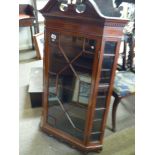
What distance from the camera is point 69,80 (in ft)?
5.30

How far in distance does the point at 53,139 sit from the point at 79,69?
69 centimetres

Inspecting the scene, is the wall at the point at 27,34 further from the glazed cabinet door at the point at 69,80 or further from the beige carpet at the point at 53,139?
the glazed cabinet door at the point at 69,80

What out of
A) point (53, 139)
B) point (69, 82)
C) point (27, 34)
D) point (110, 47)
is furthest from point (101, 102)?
point (27, 34)

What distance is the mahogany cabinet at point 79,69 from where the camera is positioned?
4.29 feet

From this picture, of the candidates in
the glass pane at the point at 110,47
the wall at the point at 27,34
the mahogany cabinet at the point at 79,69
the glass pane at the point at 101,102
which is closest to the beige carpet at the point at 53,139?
the mahogany cabinet at the point at 79,69

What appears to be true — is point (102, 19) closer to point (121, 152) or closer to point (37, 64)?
point (121, 152)

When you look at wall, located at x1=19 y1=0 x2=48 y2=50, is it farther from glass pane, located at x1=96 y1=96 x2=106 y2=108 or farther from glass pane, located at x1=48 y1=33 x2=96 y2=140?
glass pane, located at x1=96 y1=96 x2=106 y2=108

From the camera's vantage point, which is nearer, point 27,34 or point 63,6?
point 63,6

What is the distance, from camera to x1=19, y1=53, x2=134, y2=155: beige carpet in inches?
66.7

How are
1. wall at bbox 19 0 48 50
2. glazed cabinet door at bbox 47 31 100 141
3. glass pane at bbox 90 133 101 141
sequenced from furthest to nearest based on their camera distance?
wall at bbox 19 0 48 50, glass pane at bbox 90 133 101 141, glazed cabinet door at bbox 47 31 100 141

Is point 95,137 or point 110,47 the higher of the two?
point 110,47

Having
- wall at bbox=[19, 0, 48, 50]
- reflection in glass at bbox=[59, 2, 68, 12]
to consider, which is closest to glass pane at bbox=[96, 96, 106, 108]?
reflection in glass at bbox=[59, 2, 68, 12]

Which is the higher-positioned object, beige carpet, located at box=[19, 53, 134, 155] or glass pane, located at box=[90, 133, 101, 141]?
glass pane, located at box=[90, 133, 101, 141]

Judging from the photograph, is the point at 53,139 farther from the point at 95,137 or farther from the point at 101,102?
the point at 101,102
